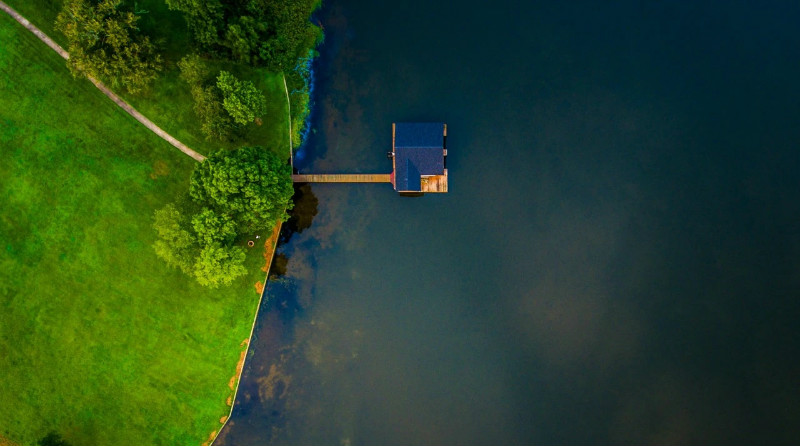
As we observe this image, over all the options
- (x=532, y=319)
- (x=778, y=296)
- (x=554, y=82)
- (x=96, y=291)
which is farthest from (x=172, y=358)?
(x=778, y=296)

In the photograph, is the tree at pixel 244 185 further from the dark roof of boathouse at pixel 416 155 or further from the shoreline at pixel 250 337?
the dark roof of boathouse at pixel 416 155

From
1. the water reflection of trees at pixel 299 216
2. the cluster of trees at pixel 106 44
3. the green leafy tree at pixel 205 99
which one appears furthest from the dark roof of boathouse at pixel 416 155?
the cluster of trees at pixel 106 44

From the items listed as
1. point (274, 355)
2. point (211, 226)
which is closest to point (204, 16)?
point (211, 226)

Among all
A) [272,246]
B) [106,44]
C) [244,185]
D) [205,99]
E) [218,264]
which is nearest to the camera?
[244,185]

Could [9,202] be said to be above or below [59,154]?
below

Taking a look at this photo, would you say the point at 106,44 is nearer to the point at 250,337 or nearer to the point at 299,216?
the point at 299,216

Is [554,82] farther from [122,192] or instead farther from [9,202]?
[9,202]
